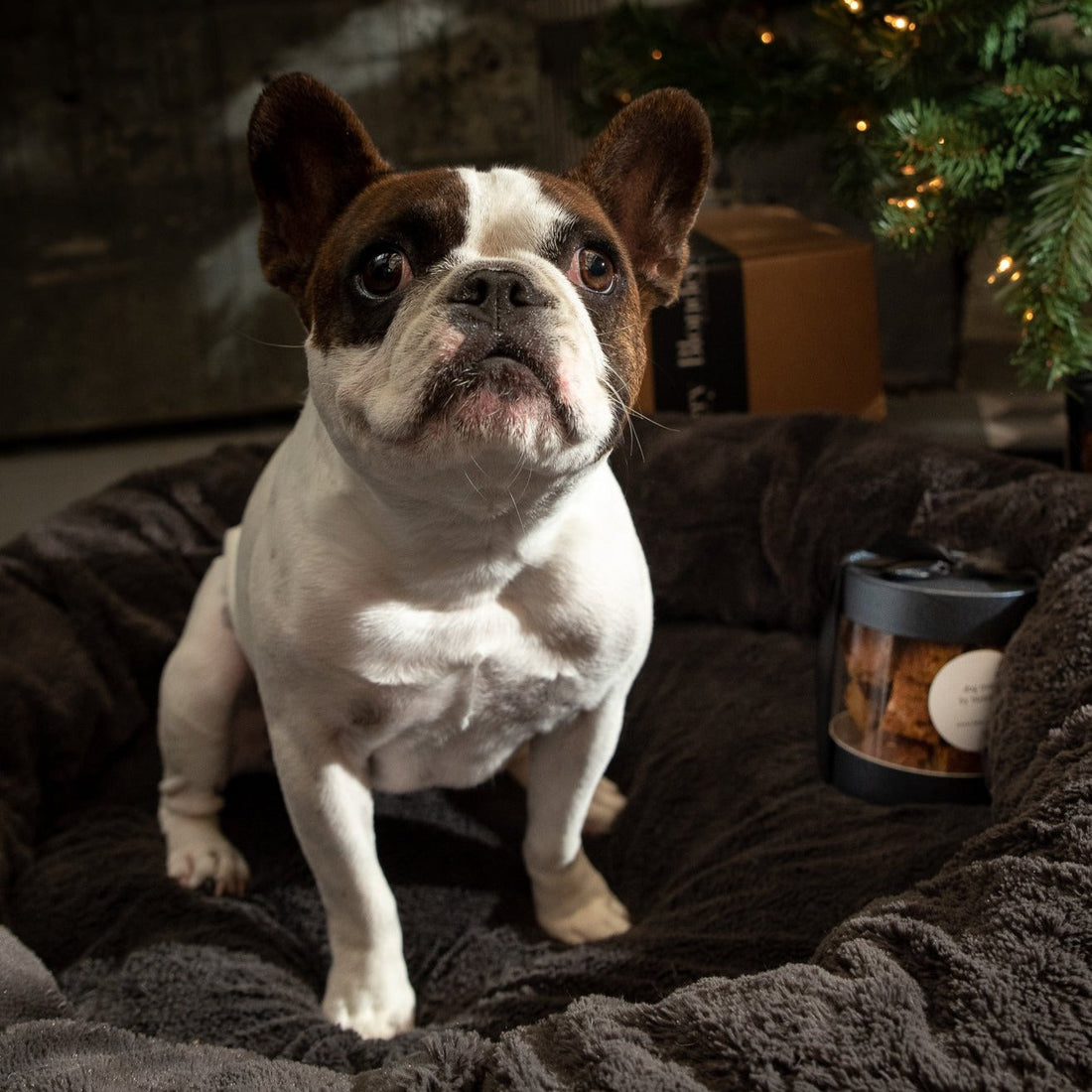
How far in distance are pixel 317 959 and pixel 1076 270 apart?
1181 millimetres

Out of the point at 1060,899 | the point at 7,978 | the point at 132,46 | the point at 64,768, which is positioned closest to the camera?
the point at 1060,899

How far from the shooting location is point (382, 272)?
102 cm

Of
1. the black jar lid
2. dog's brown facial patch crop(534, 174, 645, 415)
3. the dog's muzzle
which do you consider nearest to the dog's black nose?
the dog's muzzle

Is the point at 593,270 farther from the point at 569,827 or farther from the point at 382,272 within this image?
the point at 569,827

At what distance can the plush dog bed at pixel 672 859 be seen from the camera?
0.89 m

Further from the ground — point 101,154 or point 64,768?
point 101,154

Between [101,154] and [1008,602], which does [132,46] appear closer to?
[101,154]

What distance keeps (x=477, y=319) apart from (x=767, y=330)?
4.56 ft

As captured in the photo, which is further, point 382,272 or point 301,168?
point 301,168

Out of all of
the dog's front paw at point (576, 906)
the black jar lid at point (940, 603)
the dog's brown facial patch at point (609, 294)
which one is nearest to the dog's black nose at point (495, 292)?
the dog's brown facial patch at point (609, 294)

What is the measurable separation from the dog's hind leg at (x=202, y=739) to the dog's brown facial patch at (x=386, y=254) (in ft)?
1.71

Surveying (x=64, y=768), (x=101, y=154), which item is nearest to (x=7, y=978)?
(x=64, y=768)

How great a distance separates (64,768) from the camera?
1.63 m

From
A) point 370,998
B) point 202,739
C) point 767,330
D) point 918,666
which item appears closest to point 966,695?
point 918,666
